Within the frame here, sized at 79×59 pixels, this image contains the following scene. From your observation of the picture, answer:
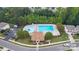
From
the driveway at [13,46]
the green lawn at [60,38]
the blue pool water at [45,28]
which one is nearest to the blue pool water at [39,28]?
the blue pool water at [45,28]

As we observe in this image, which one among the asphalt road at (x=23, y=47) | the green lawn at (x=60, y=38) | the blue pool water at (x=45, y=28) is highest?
the blue pool water at (x=45, y=28)

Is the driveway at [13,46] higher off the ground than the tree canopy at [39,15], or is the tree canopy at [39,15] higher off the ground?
the tree canopy at [39,15]

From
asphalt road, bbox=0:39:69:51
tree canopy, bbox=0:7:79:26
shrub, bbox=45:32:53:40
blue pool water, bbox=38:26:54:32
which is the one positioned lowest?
asphalt road, bbox=0:39:69:51

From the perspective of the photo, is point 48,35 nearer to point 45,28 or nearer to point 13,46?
point 45,28

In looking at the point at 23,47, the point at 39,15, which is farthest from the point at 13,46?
the point at 39,15

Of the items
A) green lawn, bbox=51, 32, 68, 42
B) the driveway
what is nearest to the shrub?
green lawn, bbox=51, 32, 68, 42

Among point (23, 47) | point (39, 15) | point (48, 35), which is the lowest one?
point (23, 47)

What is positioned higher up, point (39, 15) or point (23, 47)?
point (39, 15)

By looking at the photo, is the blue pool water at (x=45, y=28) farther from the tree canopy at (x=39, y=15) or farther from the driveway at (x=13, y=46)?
the driveway at (x=13, y=46)

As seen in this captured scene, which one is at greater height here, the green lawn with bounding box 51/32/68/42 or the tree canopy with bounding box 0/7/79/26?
the tree canopy with bounding box 0/7/79/26

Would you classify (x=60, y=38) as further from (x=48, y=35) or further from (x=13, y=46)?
(x=13, y=46)

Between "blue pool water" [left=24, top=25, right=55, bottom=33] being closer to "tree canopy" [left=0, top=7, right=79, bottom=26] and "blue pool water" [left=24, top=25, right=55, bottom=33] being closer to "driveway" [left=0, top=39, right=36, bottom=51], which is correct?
"tree canopy" [left=0, top=7, right=79, bottom=26]
